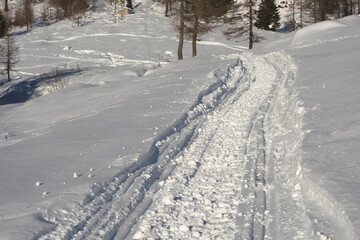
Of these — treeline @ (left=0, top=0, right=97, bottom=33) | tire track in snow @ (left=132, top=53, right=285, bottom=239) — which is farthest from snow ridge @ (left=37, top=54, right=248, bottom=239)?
treeline @ (left=0, top=0, right=97, bottom=33)

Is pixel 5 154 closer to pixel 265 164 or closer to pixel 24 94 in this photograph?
pixel 265 164

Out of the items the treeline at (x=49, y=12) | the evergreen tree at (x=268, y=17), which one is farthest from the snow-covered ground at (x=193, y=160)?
the treeline at (x=49, y=12)

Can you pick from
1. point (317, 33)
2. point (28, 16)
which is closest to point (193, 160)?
point (317, 33)

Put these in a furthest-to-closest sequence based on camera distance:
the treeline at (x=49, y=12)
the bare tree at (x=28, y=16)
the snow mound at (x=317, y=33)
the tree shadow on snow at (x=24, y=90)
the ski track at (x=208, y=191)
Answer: the treeline at (x=49, y=12) → the bare tree at (x=28, y=16) → the tree shadow on snow at (x=24, y=90) → the snow mound at (x=317, y=33) → the ski track at (x=208, y=191)

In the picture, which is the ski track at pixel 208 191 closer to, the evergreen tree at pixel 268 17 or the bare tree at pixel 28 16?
the evergreen tree at pixel 268 17

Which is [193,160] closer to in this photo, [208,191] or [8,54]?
[208,191]

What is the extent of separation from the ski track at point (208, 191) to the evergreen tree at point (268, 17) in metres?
40.6

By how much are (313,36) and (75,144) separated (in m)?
22.3

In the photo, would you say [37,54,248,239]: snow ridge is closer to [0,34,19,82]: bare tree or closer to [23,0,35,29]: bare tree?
[0,34,19,82]: bare tree

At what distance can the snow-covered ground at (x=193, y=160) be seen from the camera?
175 inches

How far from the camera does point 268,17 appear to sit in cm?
4856

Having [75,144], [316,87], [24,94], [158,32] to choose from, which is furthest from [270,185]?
[158,32]

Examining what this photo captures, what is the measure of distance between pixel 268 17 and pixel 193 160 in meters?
45.6

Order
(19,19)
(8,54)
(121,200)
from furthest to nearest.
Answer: (19,19) → (8,54) → (121,200)
